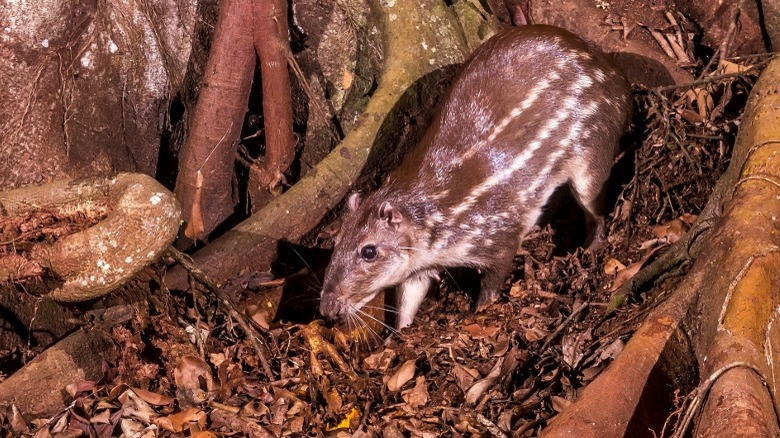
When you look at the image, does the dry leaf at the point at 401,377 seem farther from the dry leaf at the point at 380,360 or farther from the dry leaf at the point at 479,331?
the dry leaf at the point at 479,331

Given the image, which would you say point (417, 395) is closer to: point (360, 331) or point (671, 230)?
point (360, 331)

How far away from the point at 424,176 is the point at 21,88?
2.42m

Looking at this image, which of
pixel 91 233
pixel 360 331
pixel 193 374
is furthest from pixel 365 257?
pixel 91 233

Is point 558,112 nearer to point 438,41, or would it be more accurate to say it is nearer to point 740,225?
point 438,41

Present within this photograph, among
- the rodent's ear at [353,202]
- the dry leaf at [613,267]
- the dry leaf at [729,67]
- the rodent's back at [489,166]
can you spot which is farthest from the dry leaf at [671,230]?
the rodent's ear at [353,202]

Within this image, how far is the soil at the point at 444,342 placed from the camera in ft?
14.3

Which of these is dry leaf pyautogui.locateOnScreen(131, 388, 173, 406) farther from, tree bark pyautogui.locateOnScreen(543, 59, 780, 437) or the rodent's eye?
tree bark pyautogui.locateOnScreen(543, 59, 780, 437)

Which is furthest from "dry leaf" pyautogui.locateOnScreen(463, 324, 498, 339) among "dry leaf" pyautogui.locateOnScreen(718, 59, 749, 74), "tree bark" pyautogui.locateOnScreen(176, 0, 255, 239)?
"dry leaf" pyautogui.locateOnScreen(718, 59, 749, 74)

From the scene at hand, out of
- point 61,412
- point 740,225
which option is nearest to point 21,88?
point 61,412

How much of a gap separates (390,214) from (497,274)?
2.60 ft

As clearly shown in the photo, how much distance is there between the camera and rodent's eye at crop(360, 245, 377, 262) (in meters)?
5.07

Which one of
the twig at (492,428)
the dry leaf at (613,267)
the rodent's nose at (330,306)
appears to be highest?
the dry leaf at (613,267)

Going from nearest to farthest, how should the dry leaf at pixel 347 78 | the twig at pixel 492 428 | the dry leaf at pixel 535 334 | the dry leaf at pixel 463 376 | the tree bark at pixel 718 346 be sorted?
the tree bark at pixel 718 346
the twig at pixel 492 428
the dry leaf at pixel 463 376
the dry leaf at pixel 535 334
the dry leaf at pixel 347 78

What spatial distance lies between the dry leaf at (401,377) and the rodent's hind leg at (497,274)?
80 centimetres
